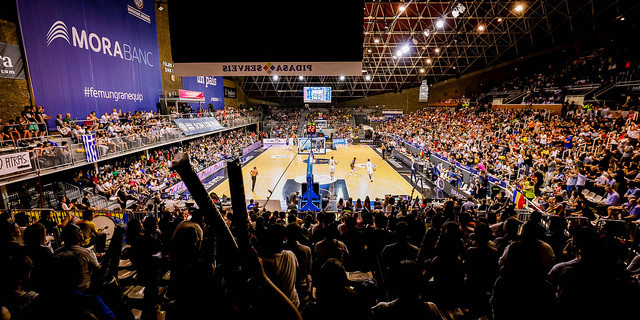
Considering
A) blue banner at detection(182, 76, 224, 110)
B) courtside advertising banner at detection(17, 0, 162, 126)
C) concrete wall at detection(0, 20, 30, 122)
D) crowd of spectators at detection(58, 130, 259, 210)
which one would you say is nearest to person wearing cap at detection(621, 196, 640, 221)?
crowd of spectators at detection(58, 130, 259, 210)

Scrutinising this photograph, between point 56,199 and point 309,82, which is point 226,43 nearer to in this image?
point 56,199

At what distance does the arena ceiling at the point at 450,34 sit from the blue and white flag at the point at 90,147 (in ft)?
61.8

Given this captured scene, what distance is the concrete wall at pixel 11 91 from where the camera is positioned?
1155 centimetres

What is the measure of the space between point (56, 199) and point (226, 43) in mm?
12042

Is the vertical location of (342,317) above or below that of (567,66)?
below

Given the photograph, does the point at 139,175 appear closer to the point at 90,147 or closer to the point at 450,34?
the point at 90,147

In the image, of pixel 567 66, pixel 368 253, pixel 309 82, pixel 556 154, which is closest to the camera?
pixel 368 253

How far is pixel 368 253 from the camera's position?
4164 mm

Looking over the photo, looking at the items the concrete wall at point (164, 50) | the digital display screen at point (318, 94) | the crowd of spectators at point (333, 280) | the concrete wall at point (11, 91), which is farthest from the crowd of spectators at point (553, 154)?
the concrete wall at point (164, 50)

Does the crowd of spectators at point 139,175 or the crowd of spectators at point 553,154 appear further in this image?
the crowd of spectators at point 139,175

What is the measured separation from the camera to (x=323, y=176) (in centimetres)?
2073

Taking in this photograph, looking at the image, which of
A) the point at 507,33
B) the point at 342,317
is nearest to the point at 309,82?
the point at 507,33

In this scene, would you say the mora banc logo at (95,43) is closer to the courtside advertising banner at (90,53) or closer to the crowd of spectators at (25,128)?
the courtside advertising banner at (90,53)

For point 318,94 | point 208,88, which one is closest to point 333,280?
point 208,88
